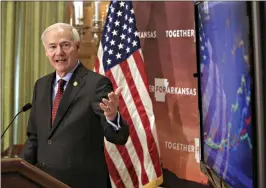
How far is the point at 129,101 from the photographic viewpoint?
2850 mm

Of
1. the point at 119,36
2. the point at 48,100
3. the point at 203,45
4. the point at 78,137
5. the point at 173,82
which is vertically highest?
the point at 119,36

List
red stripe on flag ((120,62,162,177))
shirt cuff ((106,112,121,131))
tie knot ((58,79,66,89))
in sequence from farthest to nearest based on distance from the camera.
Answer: red stripe on flag ((120,62,162,177)), tie knot ((58,79,66,89)), shirt cuff ((106,112,121,131))

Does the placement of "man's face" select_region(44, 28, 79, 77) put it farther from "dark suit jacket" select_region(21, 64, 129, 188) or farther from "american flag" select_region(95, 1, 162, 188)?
"american flag" select_region(95, 1, 162, 188)

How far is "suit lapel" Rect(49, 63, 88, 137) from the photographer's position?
1968 millimetres

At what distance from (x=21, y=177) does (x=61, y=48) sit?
1.24m

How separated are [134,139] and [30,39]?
166cm

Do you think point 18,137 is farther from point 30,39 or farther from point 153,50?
point 153,50

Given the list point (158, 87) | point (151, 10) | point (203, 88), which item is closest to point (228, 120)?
point (203, 88)

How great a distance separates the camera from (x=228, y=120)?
1.54 metres

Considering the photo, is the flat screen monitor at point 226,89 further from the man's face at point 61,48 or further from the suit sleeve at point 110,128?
the man's face at point 61,48

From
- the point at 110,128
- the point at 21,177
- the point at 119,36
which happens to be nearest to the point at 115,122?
the point at 110,128

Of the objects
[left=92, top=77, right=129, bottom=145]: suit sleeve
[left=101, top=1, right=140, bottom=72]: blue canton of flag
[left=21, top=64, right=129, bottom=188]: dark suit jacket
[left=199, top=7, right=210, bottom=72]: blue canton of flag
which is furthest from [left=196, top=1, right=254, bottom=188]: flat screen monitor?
[left=101, top=1, right=140, bottom=72]: blue canton of flag

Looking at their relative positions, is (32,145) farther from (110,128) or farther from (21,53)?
(21,53)

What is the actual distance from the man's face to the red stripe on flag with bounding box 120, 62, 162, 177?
2.81 feet
